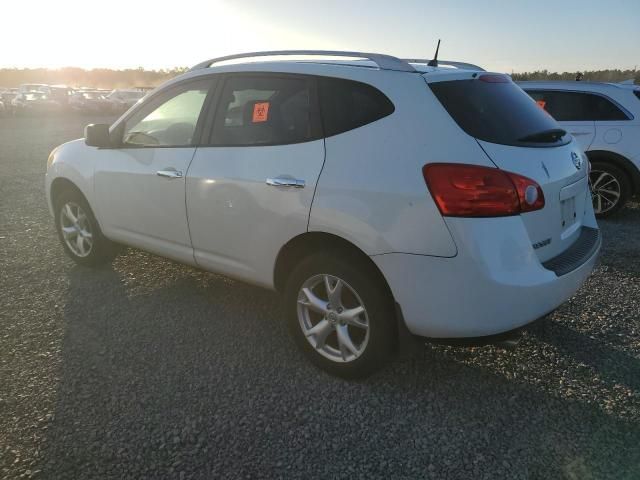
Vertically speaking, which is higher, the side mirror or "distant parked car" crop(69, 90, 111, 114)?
the side mirror

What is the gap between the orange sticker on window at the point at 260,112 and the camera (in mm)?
2982

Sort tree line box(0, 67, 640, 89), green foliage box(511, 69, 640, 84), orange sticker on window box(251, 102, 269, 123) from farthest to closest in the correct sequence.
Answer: tree line box(0, 67, 640, 89)
green foliage box(511, 69, 640, 84)
orange sticker on window box(251, 102, 269, 123)

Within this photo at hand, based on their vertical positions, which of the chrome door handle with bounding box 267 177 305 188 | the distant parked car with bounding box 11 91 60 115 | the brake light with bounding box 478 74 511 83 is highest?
the brake light with bounding box 478 74 511 83

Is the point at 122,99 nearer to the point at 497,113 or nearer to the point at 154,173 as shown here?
the point at 154,173

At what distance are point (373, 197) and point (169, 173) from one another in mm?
1629

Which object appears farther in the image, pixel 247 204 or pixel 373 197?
pixel 247 204

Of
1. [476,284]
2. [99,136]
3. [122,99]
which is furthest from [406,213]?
[122,99]

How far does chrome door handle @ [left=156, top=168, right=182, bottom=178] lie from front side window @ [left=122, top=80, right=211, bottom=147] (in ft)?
0.64

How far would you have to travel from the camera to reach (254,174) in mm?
2881

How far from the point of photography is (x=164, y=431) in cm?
246

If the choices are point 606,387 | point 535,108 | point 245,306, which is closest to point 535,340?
point 606,387

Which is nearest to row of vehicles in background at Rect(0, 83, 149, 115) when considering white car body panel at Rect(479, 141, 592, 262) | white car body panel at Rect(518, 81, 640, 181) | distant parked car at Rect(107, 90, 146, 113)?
distant parked car at Rect(107, 90, 146, 113)

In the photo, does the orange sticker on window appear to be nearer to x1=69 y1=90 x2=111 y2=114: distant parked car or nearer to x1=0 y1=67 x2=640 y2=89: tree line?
x1=69 y1=90 x2=111 y2=114: distant parked car

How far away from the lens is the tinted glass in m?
2.80
